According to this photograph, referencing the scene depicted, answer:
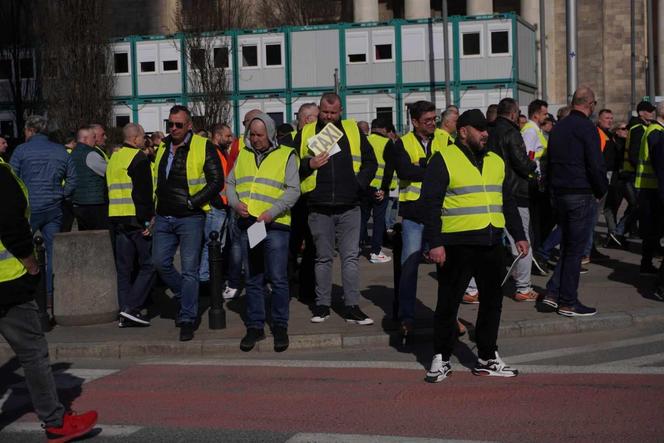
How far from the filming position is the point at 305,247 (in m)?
12.6

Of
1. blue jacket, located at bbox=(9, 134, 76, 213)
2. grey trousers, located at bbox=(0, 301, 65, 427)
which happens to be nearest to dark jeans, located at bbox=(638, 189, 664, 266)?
blue jacket, located at bbox=(9, 134, 76, 213)

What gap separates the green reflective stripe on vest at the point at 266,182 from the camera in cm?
966

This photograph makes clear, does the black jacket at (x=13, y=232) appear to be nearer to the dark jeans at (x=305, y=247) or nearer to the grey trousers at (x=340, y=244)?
the grey trousers at (x=340, y=244)

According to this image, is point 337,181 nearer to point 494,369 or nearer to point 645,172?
point 494,369

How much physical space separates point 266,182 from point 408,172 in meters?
1.39

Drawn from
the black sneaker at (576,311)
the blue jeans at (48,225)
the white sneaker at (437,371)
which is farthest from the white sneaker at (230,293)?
the white sneaker at (437,371)

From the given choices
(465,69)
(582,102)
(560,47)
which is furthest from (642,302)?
(560,47)

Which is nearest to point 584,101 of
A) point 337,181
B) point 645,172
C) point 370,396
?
point 337,181

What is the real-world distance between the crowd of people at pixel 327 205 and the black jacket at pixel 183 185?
2cm

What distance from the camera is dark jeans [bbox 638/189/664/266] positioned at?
523 inches

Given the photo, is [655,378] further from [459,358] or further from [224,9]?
[224,9]

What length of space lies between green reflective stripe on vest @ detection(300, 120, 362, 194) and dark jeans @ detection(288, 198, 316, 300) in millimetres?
1694

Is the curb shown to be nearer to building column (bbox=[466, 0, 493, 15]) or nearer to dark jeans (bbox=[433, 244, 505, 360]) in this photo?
dark jeans (bbox=[433, 244, 505, 360])

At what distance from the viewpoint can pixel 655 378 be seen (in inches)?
320
